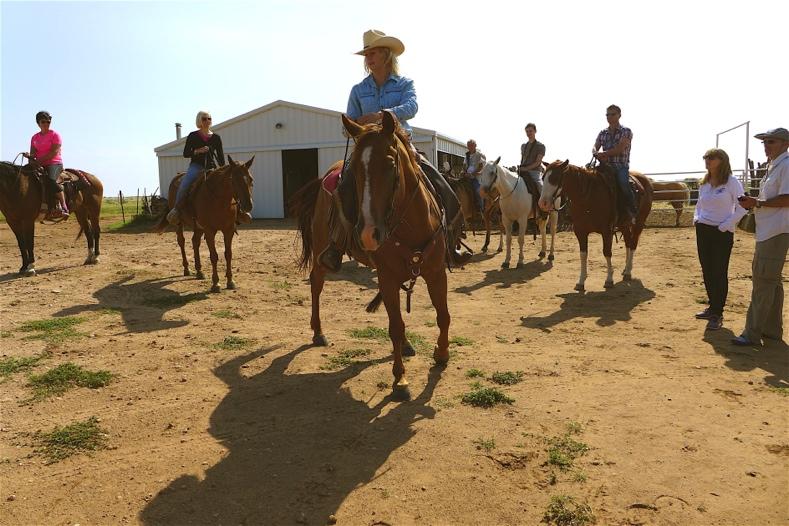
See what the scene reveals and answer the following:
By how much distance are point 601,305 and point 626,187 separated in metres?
2.37

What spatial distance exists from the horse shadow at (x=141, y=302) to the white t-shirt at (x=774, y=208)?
6.82 metres

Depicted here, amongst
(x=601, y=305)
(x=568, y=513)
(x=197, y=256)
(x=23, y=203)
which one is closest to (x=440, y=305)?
(x=568, y=513)

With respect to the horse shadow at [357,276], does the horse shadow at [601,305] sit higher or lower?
lower

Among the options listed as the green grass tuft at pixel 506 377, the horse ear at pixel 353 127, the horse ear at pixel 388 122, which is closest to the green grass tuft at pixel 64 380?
the horse ear at pixel 353 127

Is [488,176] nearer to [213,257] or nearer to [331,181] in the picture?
[213,257]

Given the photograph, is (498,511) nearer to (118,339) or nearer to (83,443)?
(83,443)

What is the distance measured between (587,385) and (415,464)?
1.98 m

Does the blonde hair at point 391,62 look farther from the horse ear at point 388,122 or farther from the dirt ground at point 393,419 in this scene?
the dirt ground at point 393,419

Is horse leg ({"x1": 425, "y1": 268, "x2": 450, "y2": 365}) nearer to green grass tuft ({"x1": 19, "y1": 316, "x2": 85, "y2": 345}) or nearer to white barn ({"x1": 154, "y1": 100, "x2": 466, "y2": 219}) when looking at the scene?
green grass tuft ({"x1": 19, "y1": 316, "x2": 85, "y2": 345})

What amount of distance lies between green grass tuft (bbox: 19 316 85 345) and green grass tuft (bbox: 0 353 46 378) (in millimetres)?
502

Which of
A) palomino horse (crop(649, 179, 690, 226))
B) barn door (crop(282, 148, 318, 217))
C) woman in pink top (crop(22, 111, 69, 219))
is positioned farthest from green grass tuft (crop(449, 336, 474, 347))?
barn door (crop(282, 148, 318, 217))

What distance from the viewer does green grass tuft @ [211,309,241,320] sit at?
686 centimetres

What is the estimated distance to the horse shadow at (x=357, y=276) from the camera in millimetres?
9203

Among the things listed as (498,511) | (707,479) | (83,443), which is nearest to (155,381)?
(83,443)
